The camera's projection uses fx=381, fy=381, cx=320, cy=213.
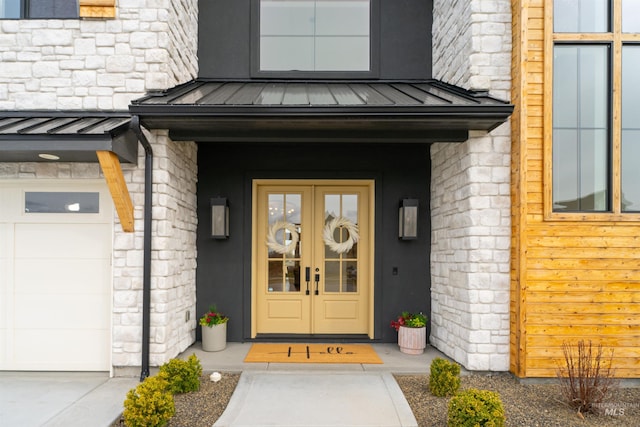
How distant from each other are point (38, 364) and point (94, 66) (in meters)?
3.50

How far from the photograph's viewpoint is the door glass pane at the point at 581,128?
4.08 meters

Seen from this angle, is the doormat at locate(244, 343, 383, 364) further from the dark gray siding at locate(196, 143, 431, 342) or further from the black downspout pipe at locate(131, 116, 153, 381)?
the black downspout pipe at locate(131, 116, 153, 381)

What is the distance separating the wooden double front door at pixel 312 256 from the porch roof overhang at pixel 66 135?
208 cm

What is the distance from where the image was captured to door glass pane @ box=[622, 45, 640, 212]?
13.3 feet

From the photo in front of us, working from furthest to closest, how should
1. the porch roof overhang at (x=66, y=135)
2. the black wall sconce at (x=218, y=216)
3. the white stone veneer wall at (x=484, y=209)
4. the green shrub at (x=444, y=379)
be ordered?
the black wall sconce at (x=218, y=216) → the white stone veneer wall at (x=484, y=209) → the green shrub at (x=444, y=379) → the porch roof overhang at (x=66, y=135)

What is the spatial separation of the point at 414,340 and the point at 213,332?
2601 millimetres

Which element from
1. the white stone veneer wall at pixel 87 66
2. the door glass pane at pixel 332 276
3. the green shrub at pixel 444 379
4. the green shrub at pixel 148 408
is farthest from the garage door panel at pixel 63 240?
the green shrub at pixel 444 379

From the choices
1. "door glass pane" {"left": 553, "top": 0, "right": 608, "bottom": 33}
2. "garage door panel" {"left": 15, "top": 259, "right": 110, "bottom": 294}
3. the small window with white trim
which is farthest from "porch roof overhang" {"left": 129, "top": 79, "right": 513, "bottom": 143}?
"garage door panel" {"left": 15, "top": 259, "right": 110, "bottom": 294}

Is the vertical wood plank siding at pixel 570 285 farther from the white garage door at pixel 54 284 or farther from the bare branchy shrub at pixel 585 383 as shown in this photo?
the white garage door at pixel 54 284

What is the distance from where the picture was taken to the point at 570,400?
3.57 meters

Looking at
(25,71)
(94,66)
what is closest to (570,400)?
(94,66)

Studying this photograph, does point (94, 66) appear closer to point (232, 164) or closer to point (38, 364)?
point (232, 164)

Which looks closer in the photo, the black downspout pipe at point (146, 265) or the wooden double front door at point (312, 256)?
the black downspout pipe at point (146, 265)

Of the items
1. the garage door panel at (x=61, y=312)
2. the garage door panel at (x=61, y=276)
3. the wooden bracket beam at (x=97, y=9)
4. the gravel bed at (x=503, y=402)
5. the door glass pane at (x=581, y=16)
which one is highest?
the wooden bracket beam at (x=97, y=9)
